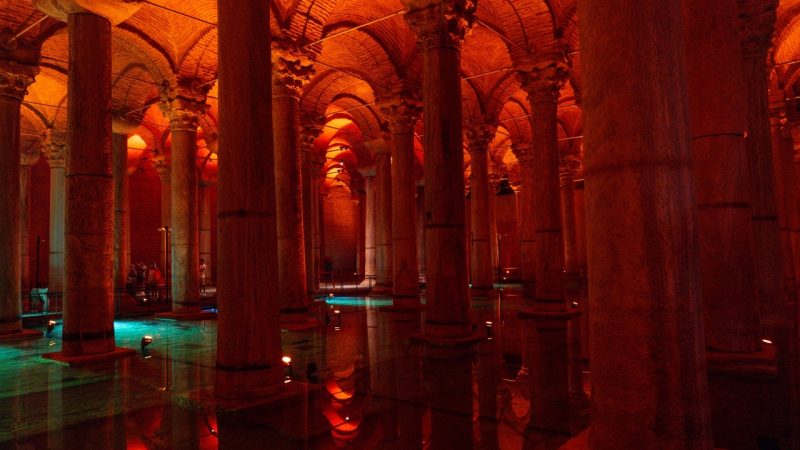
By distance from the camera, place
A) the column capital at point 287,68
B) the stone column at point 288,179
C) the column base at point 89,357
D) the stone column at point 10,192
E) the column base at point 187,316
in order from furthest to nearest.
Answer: the column base at point 187,316 → the column capital at point 287,68 → the stone column at point 288,179 → the stone column at point 10,192 → the column base at point 89,357

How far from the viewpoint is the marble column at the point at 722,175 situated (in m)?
5.56

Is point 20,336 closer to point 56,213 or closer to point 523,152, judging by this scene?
point 56,213

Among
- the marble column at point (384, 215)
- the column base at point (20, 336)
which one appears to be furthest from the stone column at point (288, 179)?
the marble column at point (384, 215)

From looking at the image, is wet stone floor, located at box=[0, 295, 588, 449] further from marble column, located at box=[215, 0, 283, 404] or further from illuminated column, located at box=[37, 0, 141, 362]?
illuminated column, located at box=[37, 0, 141, 362]

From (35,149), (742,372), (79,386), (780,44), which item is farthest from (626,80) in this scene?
(35,149)

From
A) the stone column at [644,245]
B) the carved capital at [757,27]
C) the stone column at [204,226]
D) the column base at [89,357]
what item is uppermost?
the carved capital at [757,27]

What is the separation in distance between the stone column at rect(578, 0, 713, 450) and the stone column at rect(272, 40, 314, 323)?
850 centimetres

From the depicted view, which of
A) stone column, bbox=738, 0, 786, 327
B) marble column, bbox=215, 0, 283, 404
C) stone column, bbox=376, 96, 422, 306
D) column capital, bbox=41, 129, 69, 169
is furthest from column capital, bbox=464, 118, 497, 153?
column capital, bbox=41, 129, 69, 169

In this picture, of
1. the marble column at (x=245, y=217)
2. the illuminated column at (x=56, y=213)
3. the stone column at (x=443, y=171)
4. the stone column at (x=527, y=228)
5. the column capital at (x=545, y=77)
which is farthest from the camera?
the stone column at (x=527, y=228)

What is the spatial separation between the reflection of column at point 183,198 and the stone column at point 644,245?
12776 millimetres

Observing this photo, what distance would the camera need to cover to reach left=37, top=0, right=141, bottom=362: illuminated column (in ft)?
25.6

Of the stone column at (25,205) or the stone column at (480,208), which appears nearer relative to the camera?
the stone column at (480,208)

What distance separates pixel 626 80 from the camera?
2639 millimetres

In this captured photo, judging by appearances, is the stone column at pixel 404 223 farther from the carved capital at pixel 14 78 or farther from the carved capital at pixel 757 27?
the carved capital at pixel 14 78
